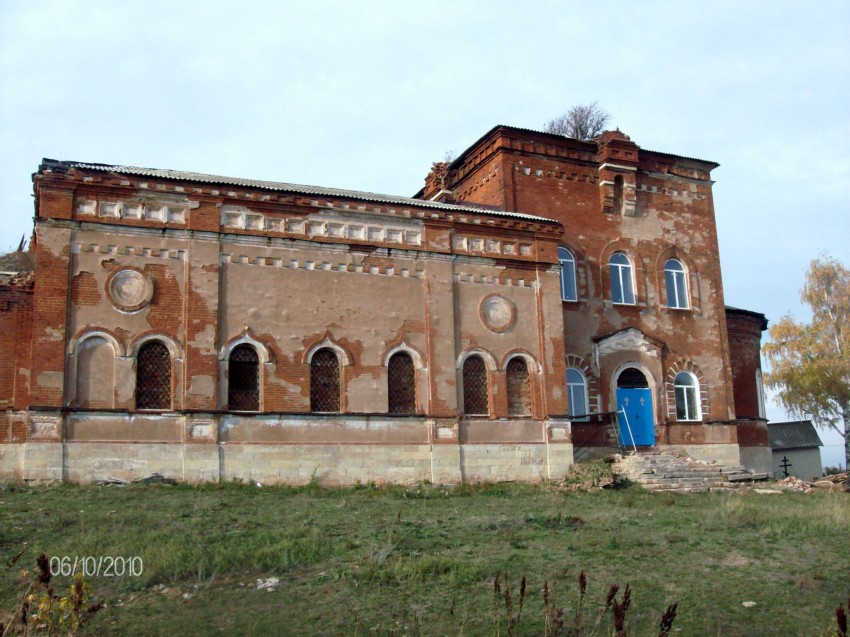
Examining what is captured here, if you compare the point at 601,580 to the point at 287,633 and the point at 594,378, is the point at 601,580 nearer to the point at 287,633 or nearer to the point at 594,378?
the point at 287,633

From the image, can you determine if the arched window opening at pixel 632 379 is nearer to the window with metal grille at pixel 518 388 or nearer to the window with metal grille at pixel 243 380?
the window with metal grille at pixel 518 388

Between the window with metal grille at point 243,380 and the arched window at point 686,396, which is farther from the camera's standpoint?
the arched window at point 686,396

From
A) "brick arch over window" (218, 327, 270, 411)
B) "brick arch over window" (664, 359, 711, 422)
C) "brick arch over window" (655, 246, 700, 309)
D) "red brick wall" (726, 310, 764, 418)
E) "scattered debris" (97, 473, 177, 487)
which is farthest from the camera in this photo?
"red brick wall" (726, 310, 764, 418)

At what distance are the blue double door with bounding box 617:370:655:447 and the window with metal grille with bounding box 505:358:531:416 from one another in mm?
4249

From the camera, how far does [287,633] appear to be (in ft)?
29.1

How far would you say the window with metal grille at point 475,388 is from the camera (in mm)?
21047

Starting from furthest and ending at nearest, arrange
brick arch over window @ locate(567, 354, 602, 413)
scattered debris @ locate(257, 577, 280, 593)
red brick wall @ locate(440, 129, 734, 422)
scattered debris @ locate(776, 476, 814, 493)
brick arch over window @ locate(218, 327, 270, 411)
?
red brick wall @ locate(440, 129, 734, 422), brick arch over window @ locate(567, 354, 602, 413), scattered debris @ locate(776, 476, 814, 493), brick arch over window @ locate(218, 327, 270, 411), scattered debris @ locate(257, 577, 280, 593)

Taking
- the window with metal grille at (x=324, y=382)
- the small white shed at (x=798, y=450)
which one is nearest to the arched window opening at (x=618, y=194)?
the window with metal grille at (x=324, y=382)

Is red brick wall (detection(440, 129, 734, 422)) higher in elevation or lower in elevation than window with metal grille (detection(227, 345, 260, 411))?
higher

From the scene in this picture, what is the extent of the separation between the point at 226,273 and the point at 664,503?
1082 cm

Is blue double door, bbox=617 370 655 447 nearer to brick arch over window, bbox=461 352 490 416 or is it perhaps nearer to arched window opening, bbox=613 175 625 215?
brick arch over window, bbox=461 352 490 416

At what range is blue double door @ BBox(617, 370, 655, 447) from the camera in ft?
81.0
